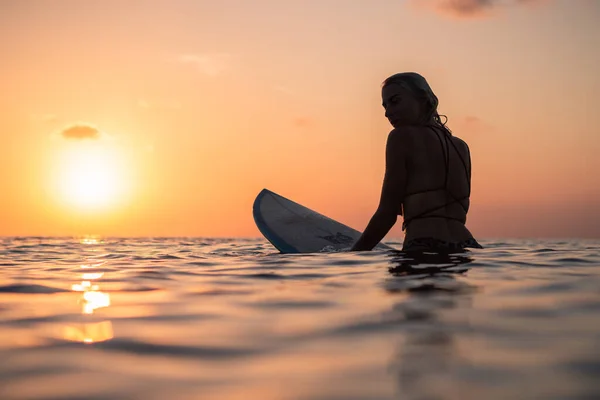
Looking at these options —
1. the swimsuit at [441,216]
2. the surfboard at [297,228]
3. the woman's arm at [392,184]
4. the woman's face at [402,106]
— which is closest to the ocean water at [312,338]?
the swimsuit at [441,216]

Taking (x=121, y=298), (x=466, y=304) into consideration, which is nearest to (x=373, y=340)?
(x=466, y=304)

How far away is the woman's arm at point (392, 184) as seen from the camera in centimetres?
463

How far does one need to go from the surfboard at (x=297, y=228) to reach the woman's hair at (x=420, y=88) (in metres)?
1.97

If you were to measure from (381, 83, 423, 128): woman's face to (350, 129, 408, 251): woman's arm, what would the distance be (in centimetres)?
32

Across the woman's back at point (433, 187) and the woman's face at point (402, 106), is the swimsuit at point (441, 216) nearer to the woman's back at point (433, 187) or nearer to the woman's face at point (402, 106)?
the woman's back at point (433, 187)

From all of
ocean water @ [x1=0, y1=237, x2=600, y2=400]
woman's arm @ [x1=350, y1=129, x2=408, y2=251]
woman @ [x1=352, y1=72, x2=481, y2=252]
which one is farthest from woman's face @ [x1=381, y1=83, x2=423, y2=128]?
ocean water @ [x1=0, y1=237, x2=600, y2=400]

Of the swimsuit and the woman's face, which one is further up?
the woman's face

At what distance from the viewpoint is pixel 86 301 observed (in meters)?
2.80

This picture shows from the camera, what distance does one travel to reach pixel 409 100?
4.91 m

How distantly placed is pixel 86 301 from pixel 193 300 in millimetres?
574

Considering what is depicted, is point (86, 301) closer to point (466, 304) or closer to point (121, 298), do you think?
point (121, 298)

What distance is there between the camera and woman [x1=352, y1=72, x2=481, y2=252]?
4.65 meters

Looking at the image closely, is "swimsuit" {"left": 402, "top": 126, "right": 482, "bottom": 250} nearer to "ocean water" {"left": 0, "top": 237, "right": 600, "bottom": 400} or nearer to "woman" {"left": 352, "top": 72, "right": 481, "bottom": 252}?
"woman" {"left": 352, "top": 72, "right": 481, "bottom": 252}

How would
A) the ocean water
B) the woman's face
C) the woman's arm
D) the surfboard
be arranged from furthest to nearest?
the surfboard
the woman's face
the woman's arm
the ocean water
